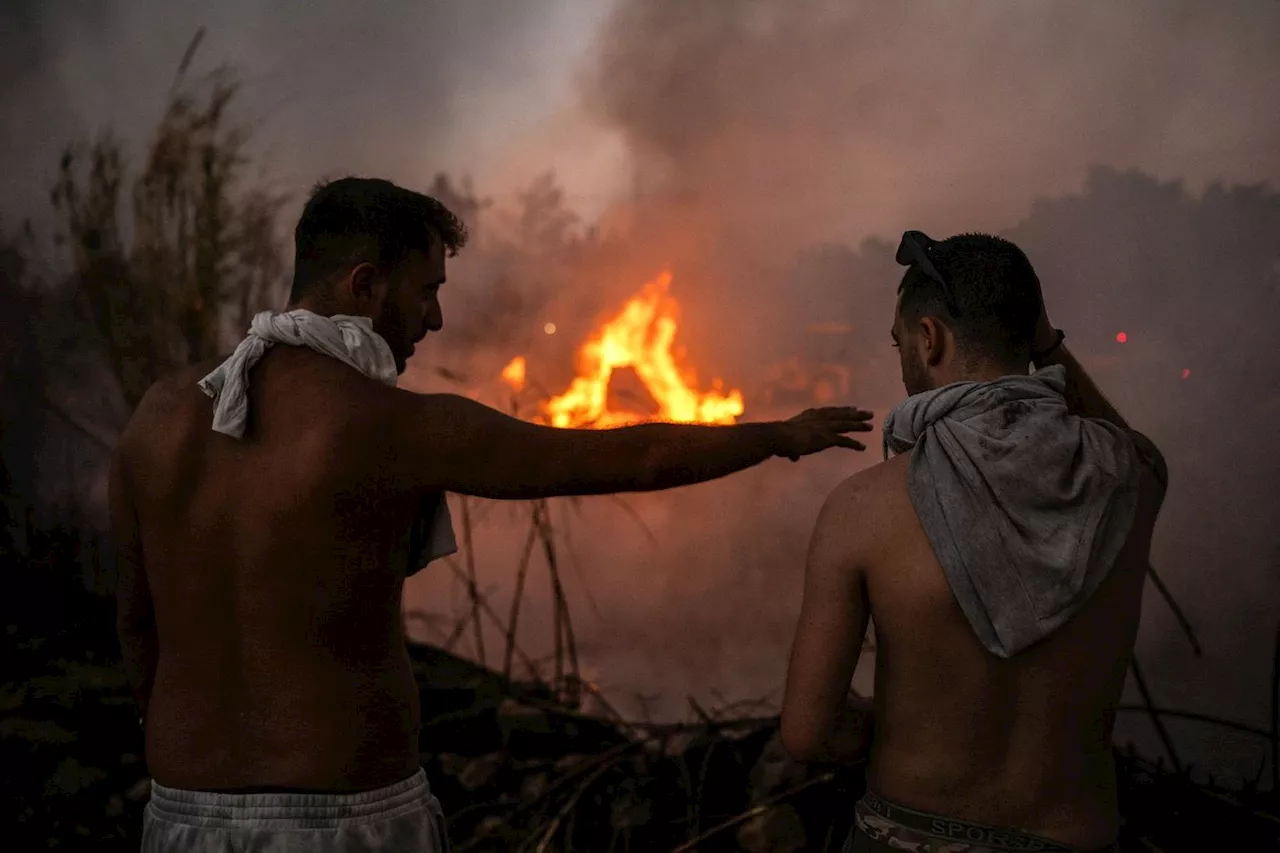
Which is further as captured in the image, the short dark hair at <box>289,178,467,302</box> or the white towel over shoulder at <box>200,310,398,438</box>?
the short dark hair at <box>289,178,467,302</box>

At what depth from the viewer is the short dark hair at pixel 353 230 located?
6.14ft

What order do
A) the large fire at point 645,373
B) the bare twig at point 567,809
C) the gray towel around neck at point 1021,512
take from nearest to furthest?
the gray towel around neck at point 1021,512, the bare twig at point 567,809, the large fire at point 645,373

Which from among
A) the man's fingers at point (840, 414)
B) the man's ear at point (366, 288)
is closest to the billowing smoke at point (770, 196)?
the man's fingers at point (840, 414)

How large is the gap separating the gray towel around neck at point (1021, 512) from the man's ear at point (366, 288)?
915 millimetres

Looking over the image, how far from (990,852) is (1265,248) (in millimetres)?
2152

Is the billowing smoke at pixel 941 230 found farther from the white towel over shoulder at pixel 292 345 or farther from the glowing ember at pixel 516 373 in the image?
the white towel over shoulder at pixel 292 345

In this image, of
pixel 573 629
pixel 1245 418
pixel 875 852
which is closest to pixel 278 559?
pixel 875 852

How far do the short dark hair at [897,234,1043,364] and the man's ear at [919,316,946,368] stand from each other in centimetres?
1

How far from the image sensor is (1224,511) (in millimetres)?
2975

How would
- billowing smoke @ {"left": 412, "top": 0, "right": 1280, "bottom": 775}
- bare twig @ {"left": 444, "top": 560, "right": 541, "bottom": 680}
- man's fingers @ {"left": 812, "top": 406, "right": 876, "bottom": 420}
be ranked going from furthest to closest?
bare twig @ {"left": 444, "top": 560, "right": 541, "bottom": 680} < billowing smoke @ {"left": 412, "top": 0, "right": 1280, "bottom": 775} < man's fingers @ {"left": 812, "top": 406, "right": 876, "bottom": 420}

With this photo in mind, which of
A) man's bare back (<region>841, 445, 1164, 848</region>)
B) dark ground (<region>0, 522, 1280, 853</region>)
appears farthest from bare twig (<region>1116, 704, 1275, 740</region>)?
man's bare back (<region>841, 445, 1164, 848</region>)

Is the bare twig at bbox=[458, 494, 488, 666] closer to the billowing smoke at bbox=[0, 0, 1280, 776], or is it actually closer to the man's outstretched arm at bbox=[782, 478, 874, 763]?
the billowing smoke at bbox=[0, 0, 1280, 776]

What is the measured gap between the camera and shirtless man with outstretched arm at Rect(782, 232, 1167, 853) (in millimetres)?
1436

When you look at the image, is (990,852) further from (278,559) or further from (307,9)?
(307,9)
